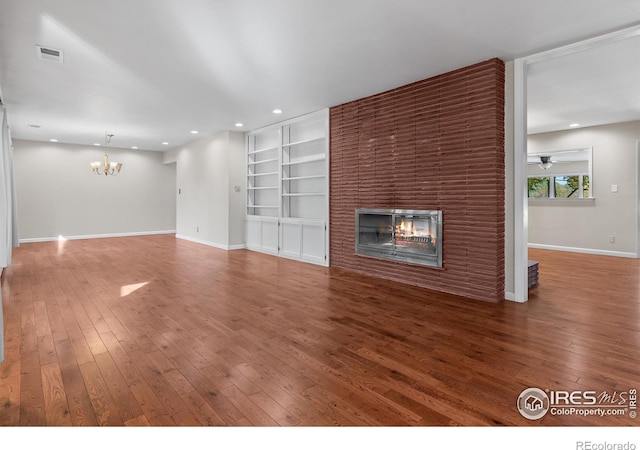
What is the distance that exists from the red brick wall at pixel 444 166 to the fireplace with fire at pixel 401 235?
103mm

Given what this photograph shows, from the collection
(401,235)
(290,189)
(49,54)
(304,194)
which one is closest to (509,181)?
(401,235)

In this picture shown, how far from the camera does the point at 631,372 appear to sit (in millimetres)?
2271

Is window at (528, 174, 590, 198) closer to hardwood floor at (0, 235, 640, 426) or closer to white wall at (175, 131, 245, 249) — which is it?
hardwood floor at (0, 235, 640, 426)

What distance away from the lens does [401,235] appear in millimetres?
4871

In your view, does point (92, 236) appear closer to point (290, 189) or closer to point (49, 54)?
point (290, 189)

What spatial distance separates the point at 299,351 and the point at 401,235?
2743mm

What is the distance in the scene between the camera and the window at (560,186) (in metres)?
7.65

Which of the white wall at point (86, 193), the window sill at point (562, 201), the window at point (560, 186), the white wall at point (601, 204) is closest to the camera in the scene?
the white wall at point (601, 204)

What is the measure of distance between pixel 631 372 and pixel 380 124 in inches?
154

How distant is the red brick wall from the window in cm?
528

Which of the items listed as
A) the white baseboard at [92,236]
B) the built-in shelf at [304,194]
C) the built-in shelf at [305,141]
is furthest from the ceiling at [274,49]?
the white baseboard at [92,236]

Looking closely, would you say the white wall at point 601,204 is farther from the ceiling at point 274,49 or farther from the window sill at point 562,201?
the ceiling at point 274,49
